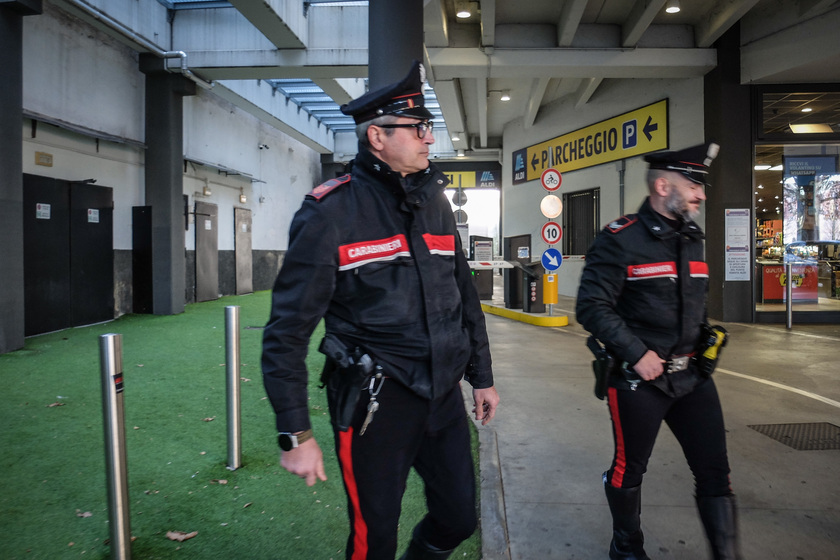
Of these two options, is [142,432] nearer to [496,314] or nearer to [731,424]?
[731,424]

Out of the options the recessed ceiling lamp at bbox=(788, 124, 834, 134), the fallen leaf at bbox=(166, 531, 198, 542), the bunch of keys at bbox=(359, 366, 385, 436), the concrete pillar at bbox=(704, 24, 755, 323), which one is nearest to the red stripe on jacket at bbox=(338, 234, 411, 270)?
the bunch of keys at bbox=(359, 366, 385, 436)

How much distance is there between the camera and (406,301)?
1618mm

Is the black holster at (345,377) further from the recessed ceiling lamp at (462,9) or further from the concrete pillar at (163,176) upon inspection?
the concrete pillar at (163,176)

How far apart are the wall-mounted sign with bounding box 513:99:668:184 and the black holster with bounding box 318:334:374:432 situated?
11592 millimetres

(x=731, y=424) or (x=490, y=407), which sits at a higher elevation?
(x=490, y=407)

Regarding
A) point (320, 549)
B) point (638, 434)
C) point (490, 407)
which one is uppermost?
point (490, 407)

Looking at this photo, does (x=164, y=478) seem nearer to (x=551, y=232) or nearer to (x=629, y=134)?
(x=551, y=232)

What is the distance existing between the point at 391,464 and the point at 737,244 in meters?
10.2

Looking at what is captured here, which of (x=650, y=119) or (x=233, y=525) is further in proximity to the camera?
(x=650, y=119)

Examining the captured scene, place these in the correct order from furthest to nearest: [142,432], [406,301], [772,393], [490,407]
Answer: [772,393], [142,432], [490,407], [406,301]

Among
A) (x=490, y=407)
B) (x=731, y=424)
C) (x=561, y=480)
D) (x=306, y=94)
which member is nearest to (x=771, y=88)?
(x=731, y=424)

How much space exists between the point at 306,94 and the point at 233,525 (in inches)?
609

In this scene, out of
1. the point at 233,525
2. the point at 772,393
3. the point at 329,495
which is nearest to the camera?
the point at 233,525

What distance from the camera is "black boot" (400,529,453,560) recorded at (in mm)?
1809
